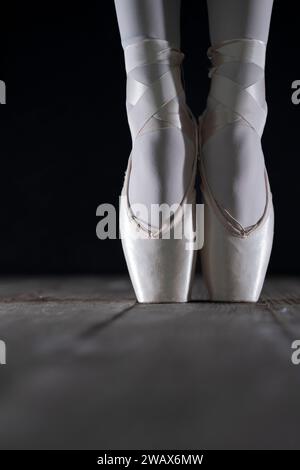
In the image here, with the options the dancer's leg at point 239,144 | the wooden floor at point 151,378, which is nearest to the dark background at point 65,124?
the dancer's leg at point 239,144

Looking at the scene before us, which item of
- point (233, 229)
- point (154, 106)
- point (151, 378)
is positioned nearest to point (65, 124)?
point (154, 106)

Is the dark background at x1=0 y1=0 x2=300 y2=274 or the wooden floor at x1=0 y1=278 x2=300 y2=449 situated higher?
the dark background at x1=0 y1=0 x2=300 y2=274

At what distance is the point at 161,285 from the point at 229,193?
140 millimetres

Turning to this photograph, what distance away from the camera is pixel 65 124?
4.21ft

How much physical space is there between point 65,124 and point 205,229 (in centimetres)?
71

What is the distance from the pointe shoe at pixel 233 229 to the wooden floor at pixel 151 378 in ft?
0.14

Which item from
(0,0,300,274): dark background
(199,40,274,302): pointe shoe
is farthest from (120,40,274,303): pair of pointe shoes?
(0,0,300,274): dark background

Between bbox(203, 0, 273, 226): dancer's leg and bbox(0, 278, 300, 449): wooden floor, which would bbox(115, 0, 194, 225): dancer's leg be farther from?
bbox(0, 278, 300, 449): wooden floor

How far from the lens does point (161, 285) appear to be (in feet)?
2.16

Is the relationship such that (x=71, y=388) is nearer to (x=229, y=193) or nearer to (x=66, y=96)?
(x=229, y=193)

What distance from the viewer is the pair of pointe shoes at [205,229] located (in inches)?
26.0

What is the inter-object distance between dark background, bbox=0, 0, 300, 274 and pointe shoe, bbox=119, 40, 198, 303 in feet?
1.87

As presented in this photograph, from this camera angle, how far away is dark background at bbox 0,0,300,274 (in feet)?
4.17
